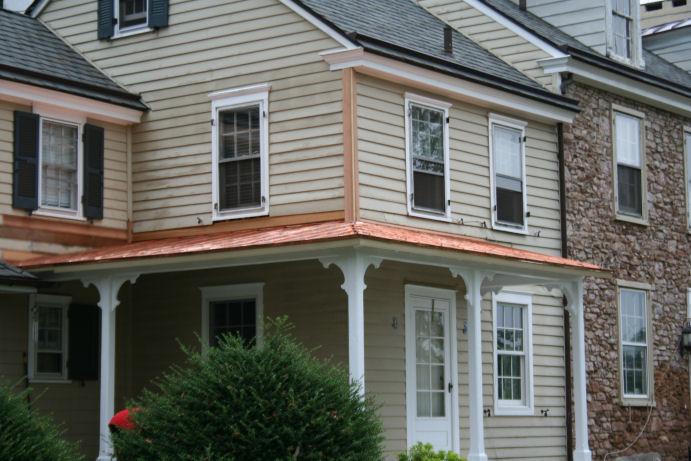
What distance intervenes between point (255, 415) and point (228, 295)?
19.1ft

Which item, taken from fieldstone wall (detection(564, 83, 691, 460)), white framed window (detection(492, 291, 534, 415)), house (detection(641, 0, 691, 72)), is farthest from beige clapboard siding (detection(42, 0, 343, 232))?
house (detection(641, 0, 691, 72))

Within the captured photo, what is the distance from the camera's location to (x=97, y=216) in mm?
16609

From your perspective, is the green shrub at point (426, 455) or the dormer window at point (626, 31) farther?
the dormer window at point (626, 31)

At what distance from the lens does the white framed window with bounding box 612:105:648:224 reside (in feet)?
65.0

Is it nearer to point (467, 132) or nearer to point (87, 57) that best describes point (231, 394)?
point (467, 132)

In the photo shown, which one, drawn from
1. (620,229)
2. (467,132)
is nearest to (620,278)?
(620,229)

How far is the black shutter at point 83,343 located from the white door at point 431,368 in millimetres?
4478

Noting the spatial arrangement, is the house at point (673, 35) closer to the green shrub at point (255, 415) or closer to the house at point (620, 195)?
the house at point (620, 195)

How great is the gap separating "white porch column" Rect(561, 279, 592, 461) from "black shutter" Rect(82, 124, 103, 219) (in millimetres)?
6781

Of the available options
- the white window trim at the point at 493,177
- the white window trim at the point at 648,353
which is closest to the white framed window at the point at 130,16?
the white window trim at the point at 493,177

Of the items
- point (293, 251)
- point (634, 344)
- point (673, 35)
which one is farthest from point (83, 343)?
point (673, 35)

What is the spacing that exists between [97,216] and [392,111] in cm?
452

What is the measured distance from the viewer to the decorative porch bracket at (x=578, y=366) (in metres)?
16.4

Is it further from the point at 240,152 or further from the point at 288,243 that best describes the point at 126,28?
the point at 288,243
